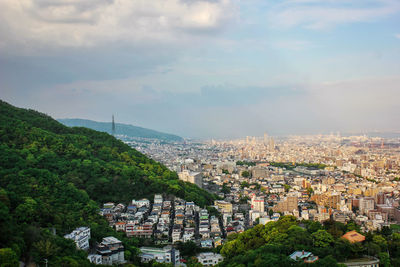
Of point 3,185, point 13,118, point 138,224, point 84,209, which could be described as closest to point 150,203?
point 138,224

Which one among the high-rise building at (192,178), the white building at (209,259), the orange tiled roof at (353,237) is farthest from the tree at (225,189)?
the orange tiled roof at (353,237)

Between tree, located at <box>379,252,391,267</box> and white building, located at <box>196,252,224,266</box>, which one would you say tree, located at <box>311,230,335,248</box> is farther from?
white building, located at <box>196,252,224,266</box>

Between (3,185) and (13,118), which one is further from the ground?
(13,118)

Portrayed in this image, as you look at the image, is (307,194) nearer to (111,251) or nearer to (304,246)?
(304,246)

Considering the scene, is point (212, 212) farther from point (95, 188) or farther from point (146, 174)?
point (95, 188)

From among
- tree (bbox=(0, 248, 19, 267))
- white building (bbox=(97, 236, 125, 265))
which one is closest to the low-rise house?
white building (bbox=(97, 236, 125, 265))

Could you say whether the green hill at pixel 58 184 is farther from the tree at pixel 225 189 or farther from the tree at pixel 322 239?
the tree at pixel 322 239
